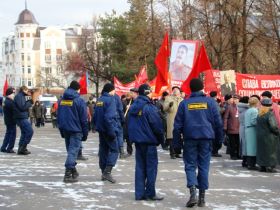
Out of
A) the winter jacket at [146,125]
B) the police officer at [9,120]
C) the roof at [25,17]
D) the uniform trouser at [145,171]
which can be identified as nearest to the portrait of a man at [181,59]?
the police officer at [9,120]

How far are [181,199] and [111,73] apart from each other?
46.9 m

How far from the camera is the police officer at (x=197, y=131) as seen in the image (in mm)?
8570

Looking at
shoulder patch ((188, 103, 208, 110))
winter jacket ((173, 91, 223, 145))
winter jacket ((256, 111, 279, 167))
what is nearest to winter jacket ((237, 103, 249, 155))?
winter jacket ((256, 111, 279, 167))

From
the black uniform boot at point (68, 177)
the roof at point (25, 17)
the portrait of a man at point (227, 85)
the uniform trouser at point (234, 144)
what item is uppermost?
the roof at point (25, 17)

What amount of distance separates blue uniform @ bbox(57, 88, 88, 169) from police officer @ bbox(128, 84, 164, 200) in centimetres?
188

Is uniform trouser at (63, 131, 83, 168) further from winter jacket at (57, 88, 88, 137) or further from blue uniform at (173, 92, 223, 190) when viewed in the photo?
blue uniform at (173, 92, 223, 190)

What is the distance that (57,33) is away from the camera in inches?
4980

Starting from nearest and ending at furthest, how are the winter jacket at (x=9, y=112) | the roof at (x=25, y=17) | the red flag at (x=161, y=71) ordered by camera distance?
the red flag at (x=161, y=71) < the winter jacket at (x=9, y=112) < the roof at (x=25, y=17)

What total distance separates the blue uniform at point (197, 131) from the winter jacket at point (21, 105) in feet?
25.5

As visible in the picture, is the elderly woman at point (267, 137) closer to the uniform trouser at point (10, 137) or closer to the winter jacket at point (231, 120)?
the winter jacket at point (231, 120)

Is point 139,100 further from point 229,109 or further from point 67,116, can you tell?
point 229,109

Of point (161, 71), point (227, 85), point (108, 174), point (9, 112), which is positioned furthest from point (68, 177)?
point (227, 85)

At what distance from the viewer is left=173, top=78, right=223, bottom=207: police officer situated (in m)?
8.57

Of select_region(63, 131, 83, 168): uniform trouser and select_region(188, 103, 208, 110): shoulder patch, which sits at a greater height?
select_region(188, 103, 208, 110): shoulder patch
